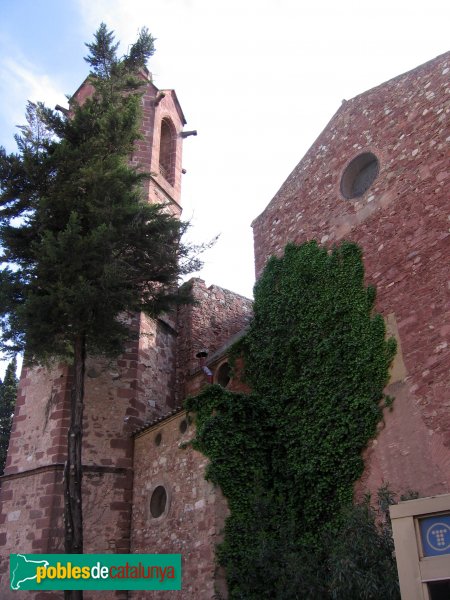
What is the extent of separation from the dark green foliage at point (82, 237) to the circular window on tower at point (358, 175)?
11.1ft

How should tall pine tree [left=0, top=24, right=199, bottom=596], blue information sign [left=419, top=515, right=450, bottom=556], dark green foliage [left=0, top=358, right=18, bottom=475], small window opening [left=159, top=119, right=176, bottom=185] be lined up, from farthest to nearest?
dark green foliage [left=0, top=358, right=18, bottom=475], small window opening [left=159, top=119, right=176, bottom=185], tall pine tree [left=0, top=24, right=199, bottom=596], blue information sign [left=419, top=515, right=450, bottom=556]

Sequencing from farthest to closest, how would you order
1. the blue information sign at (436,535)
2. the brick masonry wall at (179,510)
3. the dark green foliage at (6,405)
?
the dark green foliage at (6,405), the brick masonry wall at (179,510), the blue information sign at (436,535)

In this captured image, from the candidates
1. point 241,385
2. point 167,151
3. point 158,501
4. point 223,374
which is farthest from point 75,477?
point 167,151

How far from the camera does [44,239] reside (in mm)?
10492

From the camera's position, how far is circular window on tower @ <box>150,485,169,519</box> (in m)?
11.1

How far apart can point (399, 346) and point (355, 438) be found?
1.55 m

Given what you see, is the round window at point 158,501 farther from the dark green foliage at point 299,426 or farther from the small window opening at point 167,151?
the small window opening at point 167,151

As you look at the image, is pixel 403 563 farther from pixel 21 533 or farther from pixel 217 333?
pixel 217 333

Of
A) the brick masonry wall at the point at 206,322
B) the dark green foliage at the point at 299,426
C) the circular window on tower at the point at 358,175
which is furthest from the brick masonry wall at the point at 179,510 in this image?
the circular window on tower at the point at 358,175

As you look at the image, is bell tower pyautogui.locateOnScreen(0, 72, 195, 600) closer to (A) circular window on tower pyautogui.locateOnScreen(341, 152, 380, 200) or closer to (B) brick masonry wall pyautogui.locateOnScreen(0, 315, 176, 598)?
(B) brick masonry wall pyautogui.locateOnScreen(0, 315, 176, 598)

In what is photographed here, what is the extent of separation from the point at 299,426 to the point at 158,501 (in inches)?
127

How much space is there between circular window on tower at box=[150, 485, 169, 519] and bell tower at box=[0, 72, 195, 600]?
934 mm

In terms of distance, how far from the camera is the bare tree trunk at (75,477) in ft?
30.7

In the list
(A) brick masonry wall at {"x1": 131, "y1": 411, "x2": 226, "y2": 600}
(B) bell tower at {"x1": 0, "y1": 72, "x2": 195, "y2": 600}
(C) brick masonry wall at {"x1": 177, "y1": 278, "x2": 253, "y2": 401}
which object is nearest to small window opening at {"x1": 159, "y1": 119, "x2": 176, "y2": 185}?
(C) brick masonry wall at {"x1": 177, "y1": 278, "x2": 253, "y2": 401}
